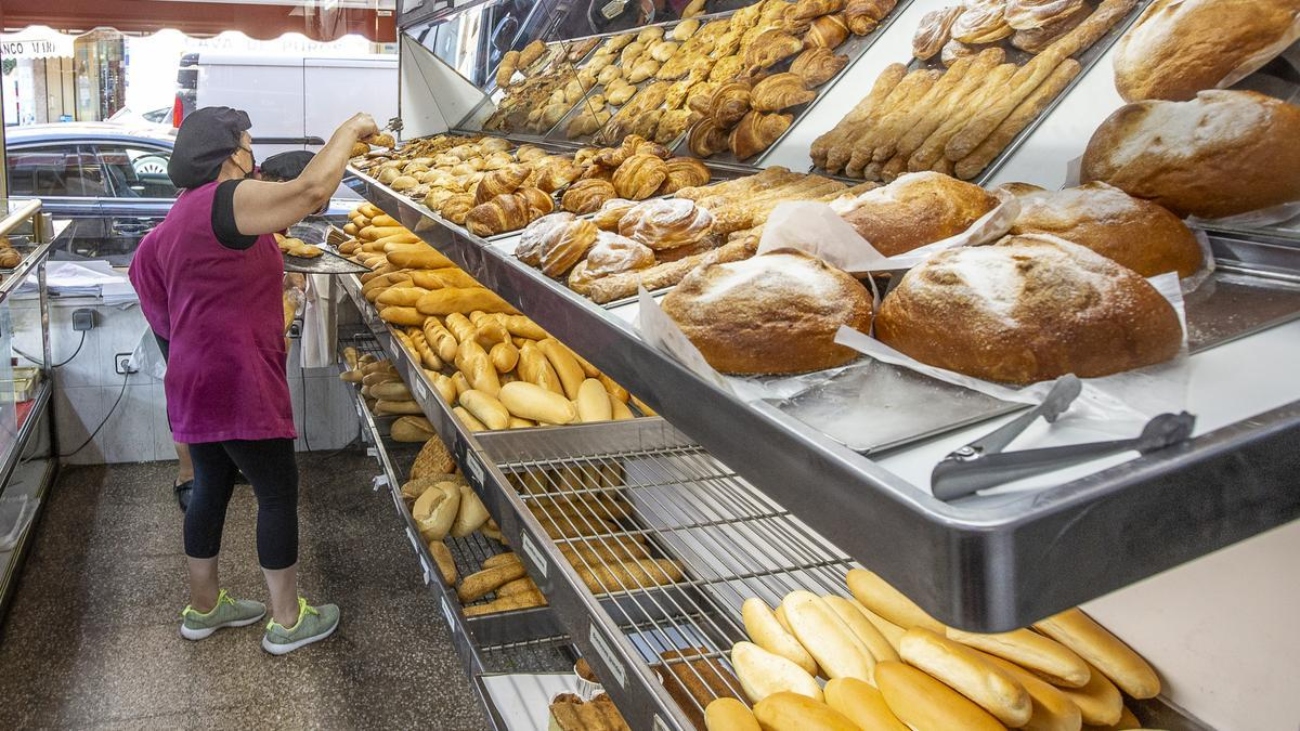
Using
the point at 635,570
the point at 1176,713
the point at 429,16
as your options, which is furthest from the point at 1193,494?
the point at 429,16

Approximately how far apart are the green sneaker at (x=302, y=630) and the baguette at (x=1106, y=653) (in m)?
2.60

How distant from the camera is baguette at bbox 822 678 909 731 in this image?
1.09 metres

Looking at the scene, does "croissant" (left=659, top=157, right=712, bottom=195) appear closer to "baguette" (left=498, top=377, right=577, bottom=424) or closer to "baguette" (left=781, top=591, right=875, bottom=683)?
"baguette" (left=498, top=377, right=577, bottom=424)

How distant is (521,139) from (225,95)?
291cm

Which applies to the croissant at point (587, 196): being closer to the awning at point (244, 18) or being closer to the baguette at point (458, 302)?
the baguette at point (458, 302)

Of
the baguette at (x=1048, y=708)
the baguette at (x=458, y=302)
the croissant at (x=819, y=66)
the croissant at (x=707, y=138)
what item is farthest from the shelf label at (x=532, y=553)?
the baguette at (x=458, y=302)

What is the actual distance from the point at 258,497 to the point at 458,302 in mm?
878

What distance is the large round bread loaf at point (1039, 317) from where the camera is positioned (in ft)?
2.68

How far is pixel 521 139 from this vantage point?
3.18 m

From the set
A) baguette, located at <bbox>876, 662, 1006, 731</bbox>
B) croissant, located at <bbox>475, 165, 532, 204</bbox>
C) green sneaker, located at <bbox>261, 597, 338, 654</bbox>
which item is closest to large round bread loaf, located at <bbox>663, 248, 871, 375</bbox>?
baguette, located at <bbox>876, 662, 1006, 731</bbox>

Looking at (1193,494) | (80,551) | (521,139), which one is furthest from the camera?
(80,551)

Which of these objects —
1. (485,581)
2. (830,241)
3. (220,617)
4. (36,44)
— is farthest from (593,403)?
(36,44)

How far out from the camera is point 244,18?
4566mm

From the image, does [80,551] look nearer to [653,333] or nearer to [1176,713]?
[653,333]
